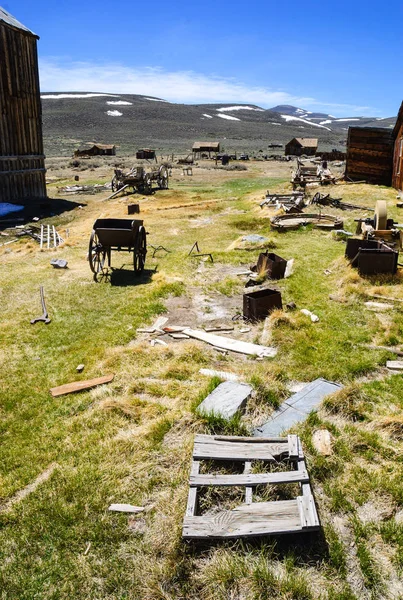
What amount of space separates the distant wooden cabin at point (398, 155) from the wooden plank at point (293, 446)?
22.2m

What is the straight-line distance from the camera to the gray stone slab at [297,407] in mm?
5562

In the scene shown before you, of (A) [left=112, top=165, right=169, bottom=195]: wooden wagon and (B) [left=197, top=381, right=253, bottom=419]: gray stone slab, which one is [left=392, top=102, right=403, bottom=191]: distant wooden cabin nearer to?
(A) [left=112, top=165, right=169, bottom=195]: wooden wagon

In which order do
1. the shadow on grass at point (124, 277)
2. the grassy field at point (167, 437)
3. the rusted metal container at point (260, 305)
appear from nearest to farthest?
the grassy field at point (167, 437), the rusted metal container at point (260, 305), the shadow on grass at point (124, 277)

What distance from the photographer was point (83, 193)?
30.9 metres

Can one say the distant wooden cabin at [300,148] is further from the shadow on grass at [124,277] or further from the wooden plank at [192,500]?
the wooden plank at [192,500]

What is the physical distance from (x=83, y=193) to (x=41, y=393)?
1032 inches

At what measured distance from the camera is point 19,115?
2453 cm

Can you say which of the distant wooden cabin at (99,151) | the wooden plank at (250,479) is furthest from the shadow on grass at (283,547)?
the distant wooden cabin at (99,151)

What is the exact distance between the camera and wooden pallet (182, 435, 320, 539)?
3904 mm

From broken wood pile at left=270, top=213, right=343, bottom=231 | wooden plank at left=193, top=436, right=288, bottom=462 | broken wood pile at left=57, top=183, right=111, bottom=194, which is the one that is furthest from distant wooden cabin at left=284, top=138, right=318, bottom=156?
wooden plank at left=193, top=436, right=288, bottom=462

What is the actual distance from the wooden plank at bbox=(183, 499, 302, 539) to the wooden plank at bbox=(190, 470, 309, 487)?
235 mm

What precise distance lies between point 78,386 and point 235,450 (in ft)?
9.84

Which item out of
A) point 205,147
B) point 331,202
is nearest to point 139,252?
point 331,202

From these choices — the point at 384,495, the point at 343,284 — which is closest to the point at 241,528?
the point at 384,495
